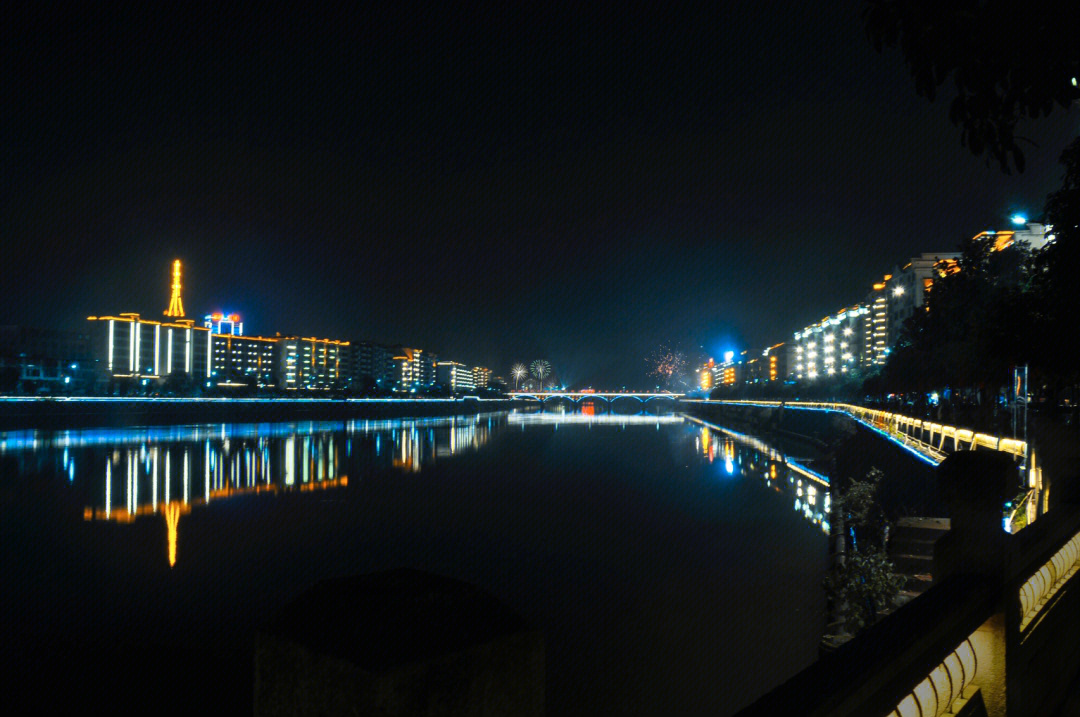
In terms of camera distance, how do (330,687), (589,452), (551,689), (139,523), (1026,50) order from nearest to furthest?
(330,687) → (1026,50) → (551,689) → (139,523) → (589,452)

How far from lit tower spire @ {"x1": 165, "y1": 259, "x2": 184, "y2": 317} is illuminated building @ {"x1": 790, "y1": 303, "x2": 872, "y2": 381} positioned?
122186 mm

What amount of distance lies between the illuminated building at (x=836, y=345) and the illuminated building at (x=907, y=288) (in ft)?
20.9

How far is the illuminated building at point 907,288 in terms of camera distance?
9856 centimetres

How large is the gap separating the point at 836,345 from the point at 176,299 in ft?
426

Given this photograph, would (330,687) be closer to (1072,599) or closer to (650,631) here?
(1072,599)

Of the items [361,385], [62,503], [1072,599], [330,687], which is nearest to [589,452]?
[62,503]

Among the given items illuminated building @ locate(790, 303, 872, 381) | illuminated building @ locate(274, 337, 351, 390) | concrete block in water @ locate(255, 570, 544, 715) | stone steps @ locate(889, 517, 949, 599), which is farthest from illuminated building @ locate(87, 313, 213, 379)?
concrete block in water @ locate(255, 570, 544, 715)

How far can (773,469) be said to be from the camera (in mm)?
51344

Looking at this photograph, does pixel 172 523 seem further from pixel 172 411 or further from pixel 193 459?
pixel 172 411

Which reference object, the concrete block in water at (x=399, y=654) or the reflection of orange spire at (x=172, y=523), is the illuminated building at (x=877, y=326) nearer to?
the reflection of orange spire at (x=172, y=523)

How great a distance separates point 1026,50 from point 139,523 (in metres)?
33.3

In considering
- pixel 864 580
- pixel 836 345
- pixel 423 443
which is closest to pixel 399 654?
pixel 864 580

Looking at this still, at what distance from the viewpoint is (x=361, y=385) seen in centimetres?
17112

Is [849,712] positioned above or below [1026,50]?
below
